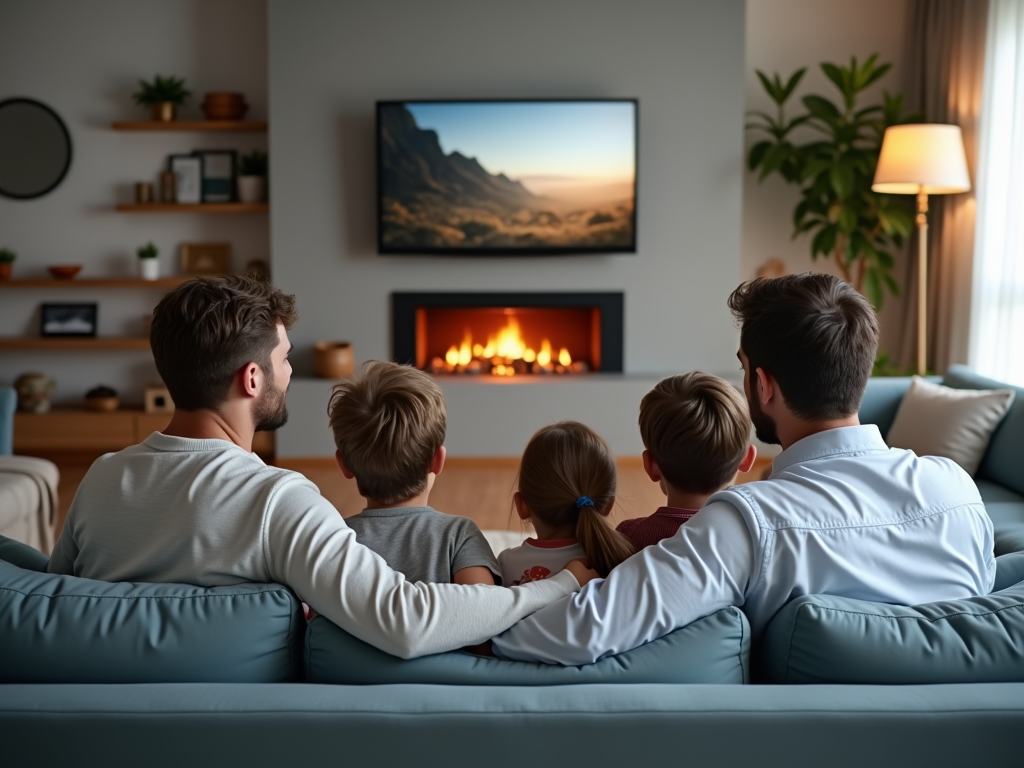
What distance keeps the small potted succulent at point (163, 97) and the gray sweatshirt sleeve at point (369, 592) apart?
495 cm

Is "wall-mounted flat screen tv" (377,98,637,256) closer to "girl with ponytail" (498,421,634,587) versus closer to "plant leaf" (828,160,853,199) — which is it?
"plant leaf" (828,160,853,199)

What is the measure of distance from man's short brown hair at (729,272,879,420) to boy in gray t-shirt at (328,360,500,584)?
530 mm

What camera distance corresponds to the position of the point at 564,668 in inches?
50.8

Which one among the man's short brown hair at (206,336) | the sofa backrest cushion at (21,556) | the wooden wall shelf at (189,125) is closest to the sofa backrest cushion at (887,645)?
the man's short brown hair at (206,336)

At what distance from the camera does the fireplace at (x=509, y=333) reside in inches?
226

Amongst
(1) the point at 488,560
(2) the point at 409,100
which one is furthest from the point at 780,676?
(2) the point at 409,100

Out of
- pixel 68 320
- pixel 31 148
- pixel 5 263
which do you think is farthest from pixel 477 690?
pixel 31 148

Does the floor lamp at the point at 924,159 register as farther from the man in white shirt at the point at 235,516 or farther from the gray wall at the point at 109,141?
the man in white shirt at the point at 235,516

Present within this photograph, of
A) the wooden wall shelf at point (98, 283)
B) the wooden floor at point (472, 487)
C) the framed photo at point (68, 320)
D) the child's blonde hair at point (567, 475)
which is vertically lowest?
the wooden floor at point (472, 487)

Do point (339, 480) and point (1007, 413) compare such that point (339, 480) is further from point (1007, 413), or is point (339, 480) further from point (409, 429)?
point (409, 429)

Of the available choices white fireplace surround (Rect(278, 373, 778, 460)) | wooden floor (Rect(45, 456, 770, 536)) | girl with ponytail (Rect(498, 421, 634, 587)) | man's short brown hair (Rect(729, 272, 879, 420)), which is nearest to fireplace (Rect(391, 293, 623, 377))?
white fireplace surround (Rect(278, 373, 778, 460))

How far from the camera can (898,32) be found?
19.5 feet

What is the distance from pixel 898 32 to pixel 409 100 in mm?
2917

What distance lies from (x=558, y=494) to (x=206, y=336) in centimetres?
60
